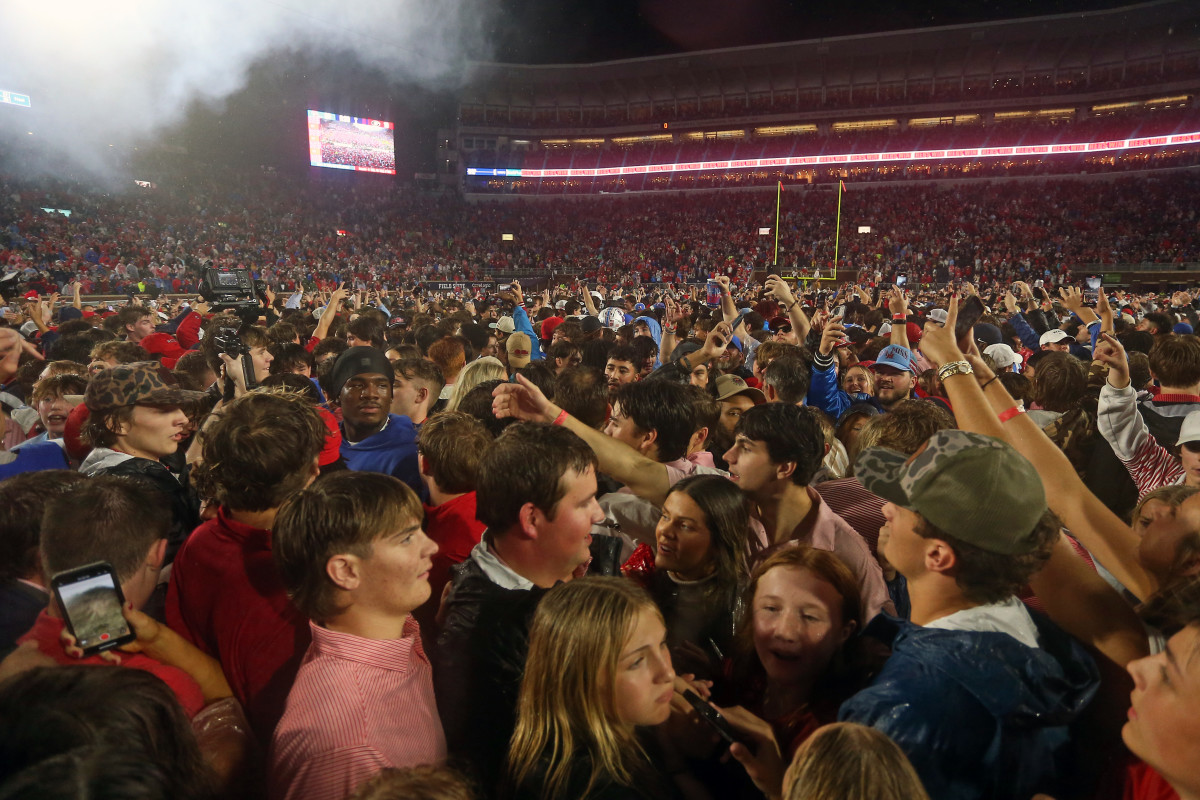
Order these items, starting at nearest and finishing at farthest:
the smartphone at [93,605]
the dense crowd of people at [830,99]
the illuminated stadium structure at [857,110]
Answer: the smartphone at [93,605] → the illuminated stadium structure at [857,110] → the dense crowd of people at [830,99]

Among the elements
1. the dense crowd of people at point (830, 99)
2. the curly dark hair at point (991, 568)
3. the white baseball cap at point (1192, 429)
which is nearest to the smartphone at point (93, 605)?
the curly dark hair at point (991, 568)

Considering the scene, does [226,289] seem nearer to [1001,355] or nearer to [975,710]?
[1001,355]

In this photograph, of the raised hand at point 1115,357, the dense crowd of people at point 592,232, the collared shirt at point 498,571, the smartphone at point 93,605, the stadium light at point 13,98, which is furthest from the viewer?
the dense crowd of people at point 592,232

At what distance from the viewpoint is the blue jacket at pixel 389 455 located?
3.74 meters

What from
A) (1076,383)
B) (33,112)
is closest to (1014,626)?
(1076,383)

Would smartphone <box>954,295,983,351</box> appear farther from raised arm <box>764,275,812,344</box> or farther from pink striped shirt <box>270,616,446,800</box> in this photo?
raised arm <box>764,275,812,344</box>

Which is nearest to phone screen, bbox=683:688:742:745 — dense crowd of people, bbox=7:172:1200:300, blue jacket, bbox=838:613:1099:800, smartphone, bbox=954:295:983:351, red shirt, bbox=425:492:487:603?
blue jacket, bbox=838:613:1099:800

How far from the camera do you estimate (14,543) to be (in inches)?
81.8

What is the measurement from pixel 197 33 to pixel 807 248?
32411 mm

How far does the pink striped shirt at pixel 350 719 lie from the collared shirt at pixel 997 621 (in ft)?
4.37

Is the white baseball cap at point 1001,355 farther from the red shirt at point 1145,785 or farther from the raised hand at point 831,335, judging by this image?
the red shirt at point 1145,785

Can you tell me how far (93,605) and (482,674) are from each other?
3.18 ft

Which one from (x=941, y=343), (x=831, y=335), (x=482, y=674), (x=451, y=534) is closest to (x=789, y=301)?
(x=831, y=335)

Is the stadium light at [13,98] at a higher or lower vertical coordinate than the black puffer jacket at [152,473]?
higher
